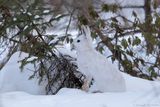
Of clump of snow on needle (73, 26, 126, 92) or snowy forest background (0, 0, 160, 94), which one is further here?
snowy forest background (0, 0, 160, 94)

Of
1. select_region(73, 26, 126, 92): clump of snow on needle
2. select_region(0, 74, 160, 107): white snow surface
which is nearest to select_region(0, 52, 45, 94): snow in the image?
select_region(73, 26, 126, 92): clump of snow on needle

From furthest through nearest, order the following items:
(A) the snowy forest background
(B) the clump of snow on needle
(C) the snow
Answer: (C) the snow, (A) the snowy forest background, (B) the clump of snow on needle

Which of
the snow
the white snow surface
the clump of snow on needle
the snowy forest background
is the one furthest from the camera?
the snow

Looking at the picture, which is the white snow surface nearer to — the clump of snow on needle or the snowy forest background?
the clump of snow on needle

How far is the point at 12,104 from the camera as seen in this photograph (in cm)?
312

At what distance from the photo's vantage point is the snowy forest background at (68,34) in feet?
16.6

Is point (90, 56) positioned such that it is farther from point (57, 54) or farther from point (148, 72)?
point (148, 72)

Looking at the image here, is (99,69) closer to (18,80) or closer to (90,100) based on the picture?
(90,100)

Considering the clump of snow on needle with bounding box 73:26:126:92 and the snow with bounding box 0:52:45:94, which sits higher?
the clump of snow on needle with bounding box 73:26:126:92

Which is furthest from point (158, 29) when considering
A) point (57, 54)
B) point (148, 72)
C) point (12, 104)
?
point (12, 104)

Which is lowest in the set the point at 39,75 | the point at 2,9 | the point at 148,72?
the point at 148,72

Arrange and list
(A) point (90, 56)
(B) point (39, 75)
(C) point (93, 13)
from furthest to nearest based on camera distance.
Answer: (C) point (93, 13) → (B) point (39, 75) → (A) point (90, 56)

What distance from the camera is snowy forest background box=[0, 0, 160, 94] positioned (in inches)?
199

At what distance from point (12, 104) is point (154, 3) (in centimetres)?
380
